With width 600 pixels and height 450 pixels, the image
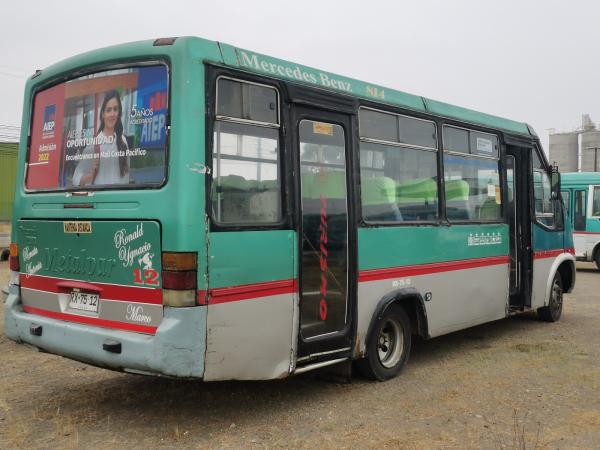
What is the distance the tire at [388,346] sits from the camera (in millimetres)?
6086

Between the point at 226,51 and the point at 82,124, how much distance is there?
1.33m

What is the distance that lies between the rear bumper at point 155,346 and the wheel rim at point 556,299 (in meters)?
6.77

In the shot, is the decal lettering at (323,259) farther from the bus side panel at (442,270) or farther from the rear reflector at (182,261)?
the rear reflector at (182,261)

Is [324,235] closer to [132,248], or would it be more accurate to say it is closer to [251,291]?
[251,291]

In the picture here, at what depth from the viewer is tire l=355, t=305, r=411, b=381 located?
6086 millimetres

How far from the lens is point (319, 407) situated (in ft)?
17.7

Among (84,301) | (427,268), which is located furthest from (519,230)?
(84,301)

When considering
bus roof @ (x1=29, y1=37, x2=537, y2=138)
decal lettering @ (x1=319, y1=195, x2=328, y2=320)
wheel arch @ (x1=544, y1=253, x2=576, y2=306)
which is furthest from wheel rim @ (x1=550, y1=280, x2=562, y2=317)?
decal lettering @ (x1=319, y1=195, x2=328, y2=320)

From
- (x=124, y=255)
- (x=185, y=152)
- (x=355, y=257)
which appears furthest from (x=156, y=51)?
(x=355, y=257)

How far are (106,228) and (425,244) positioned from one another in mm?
3379

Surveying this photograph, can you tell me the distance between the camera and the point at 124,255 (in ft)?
15.3

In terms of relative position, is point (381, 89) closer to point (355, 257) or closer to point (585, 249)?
point (355, 257)

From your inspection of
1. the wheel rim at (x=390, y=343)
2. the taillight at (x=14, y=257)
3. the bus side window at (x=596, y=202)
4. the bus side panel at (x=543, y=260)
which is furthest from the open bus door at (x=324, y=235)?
the bus side window at (x=596, y=202)

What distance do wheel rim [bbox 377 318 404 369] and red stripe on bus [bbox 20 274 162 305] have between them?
8.76 ft
